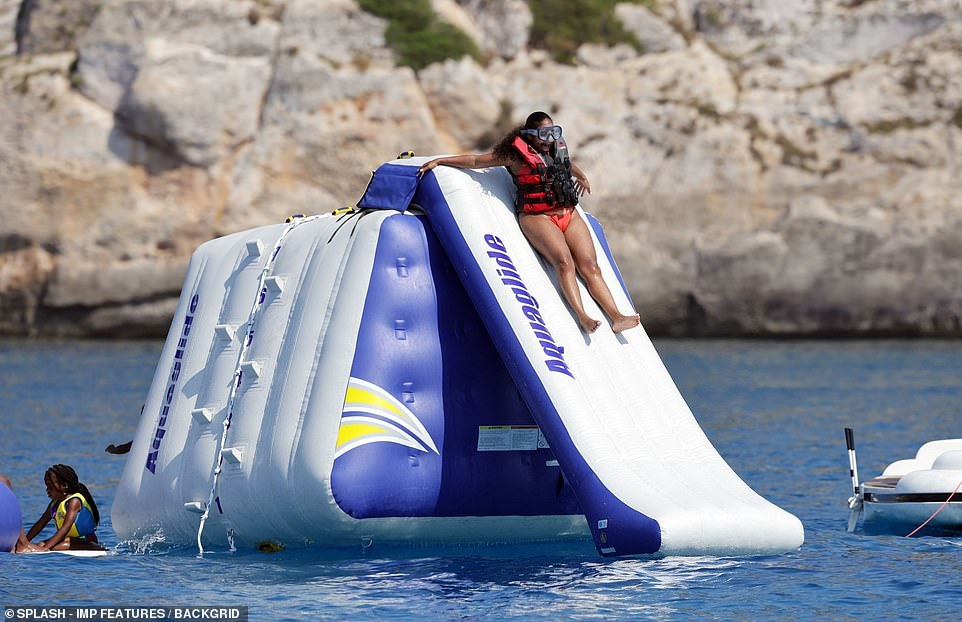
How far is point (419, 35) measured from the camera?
36.9 metres

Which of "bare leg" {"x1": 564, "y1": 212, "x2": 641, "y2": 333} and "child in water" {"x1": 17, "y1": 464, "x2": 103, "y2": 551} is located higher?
"bare leg" {"x1": 564, "y1": 212, "x2": 641, "y2": 333}

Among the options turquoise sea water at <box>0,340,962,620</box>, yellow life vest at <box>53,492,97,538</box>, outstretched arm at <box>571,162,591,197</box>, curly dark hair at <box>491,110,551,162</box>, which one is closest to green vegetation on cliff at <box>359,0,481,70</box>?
turquoise sea water at <box>0,340,962,620</box>

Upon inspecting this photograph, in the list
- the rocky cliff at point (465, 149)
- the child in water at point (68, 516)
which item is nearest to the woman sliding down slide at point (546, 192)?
the child in water at point (68, 516)

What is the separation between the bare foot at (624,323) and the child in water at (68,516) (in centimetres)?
393

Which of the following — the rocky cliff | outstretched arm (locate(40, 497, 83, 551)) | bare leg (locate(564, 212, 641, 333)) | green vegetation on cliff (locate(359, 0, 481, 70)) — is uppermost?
green vegetation on cliff (locate(359, 0, 481, 70))

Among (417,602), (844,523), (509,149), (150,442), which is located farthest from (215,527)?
(844,523)

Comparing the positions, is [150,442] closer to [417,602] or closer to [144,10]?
[417,602]

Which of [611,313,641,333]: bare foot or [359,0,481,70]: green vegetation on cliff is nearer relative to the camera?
[611,313,641,333]: bare foot

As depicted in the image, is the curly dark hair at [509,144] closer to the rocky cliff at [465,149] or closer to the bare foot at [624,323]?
the bare foot at [624,323]

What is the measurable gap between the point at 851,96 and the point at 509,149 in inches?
1140

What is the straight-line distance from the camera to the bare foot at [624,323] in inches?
371

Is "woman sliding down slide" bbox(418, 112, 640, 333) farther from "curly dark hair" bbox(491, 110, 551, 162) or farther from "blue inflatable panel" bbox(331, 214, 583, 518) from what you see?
"blue inflatable panel" bbox(331, 214, 583, 518)

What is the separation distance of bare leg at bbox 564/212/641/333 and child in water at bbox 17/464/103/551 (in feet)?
12.7

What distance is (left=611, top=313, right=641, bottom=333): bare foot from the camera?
9422mm
